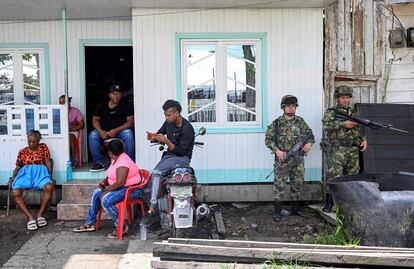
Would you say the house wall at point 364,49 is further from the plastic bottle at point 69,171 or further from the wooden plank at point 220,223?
the plastic bottle at point 69,171

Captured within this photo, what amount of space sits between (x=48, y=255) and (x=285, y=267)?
2.80m

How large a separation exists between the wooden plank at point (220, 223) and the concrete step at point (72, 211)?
1787mm

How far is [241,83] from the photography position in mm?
7562

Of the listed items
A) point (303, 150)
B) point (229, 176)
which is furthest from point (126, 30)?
point (303, 150)

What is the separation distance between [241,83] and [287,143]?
1.34m

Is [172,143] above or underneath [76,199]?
above

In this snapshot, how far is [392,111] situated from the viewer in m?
7.23

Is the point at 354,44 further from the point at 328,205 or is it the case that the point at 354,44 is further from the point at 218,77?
the point at 328,205

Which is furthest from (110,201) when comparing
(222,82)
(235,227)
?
(222,82)

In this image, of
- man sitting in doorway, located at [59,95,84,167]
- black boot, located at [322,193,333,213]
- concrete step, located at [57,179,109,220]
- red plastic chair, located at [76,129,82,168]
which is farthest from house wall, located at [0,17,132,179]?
black boot, located at [322,193,333,213]

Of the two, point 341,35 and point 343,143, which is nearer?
point 343,143

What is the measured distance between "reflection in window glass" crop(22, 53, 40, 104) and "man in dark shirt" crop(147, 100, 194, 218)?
3484 mm

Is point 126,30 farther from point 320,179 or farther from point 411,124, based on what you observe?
point 411,124

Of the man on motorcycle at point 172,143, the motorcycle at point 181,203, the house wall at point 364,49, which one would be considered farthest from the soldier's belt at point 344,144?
the motorcycle at point 181,203
